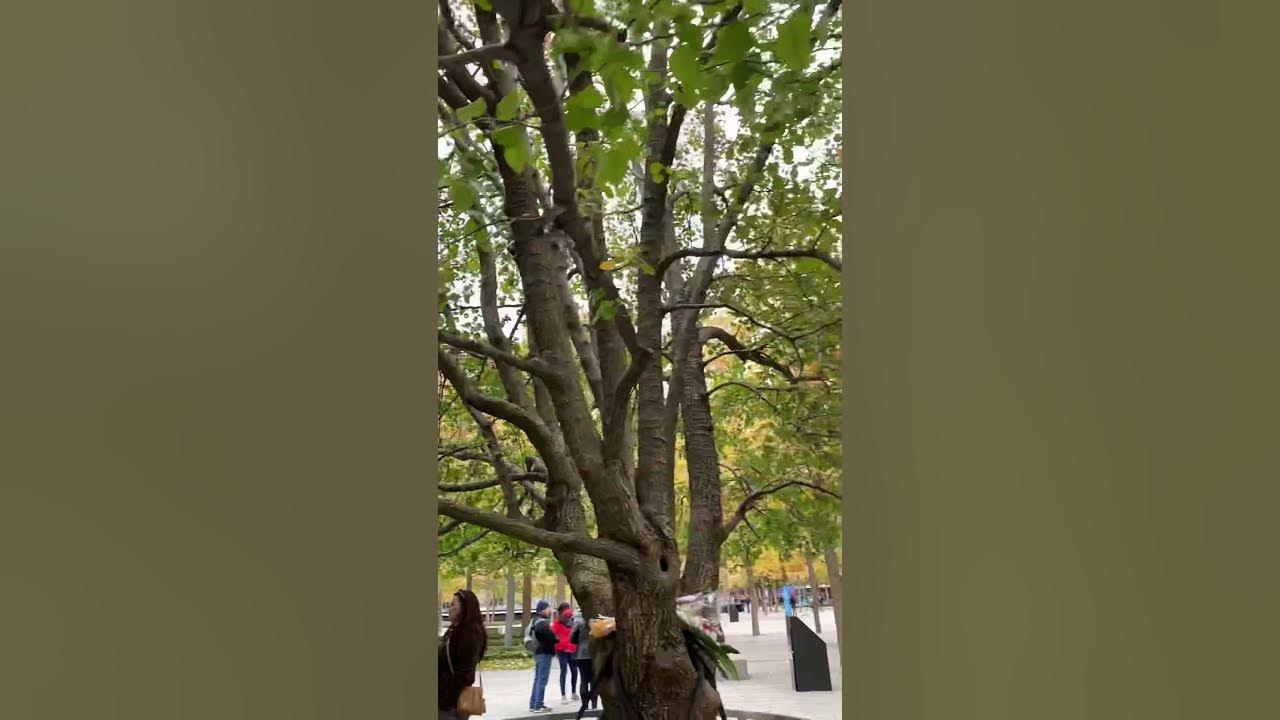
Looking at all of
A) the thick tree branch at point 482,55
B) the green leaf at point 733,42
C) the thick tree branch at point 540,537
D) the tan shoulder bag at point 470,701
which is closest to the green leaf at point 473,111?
the thick tree branch at point 482,55

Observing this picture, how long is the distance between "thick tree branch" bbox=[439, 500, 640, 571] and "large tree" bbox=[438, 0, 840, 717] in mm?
14

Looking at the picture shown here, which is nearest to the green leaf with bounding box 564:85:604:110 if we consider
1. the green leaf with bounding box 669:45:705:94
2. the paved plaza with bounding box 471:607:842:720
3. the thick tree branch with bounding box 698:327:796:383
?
the green leaf with bounding box 669:45:705:94

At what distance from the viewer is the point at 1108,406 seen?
75 cm

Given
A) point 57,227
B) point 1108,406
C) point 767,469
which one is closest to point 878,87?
point 1108,406

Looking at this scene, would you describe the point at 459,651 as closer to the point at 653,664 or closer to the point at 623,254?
the point at 653,664

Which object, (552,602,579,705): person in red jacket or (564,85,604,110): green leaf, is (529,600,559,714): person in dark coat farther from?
(564,85,604,110): green leaf

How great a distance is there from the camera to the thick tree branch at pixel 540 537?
5.45m

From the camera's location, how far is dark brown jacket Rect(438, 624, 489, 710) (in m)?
5.00

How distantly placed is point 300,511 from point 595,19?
2988 mm

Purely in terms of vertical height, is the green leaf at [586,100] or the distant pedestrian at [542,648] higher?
the green leaf at [586,100]

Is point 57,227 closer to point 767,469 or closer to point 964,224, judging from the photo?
point 964,224

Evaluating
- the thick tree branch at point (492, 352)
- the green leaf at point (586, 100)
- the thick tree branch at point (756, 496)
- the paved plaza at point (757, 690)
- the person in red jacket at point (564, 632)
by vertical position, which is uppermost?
the green leaf at point (586, 100)

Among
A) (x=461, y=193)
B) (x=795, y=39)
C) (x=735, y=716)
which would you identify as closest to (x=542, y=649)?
(x=735, y=716)

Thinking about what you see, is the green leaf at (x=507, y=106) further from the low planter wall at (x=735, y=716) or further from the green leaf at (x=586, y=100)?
the low planter wall at (x=735, y=716)
